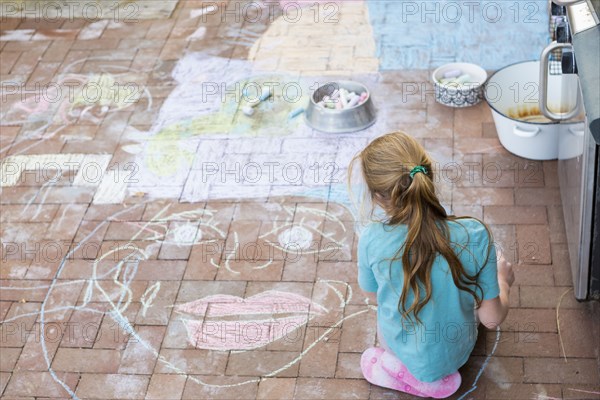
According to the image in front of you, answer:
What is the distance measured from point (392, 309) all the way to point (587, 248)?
826mm

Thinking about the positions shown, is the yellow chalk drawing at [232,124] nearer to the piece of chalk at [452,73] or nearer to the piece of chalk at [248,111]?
the piece of chalk at [248,111]

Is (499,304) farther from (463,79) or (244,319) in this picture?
(463,79)

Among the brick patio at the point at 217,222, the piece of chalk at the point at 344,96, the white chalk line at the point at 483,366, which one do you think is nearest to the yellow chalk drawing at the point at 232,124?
the brick patio at the point at 217,222

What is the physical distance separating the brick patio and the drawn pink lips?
2 centimetres

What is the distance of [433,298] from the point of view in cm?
268

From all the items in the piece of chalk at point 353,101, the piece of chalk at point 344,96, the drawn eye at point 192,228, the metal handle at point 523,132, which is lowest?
the drawn eye at point 192,228

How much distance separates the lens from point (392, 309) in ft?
9.00

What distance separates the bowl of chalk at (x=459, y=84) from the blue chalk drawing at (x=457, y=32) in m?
0.26

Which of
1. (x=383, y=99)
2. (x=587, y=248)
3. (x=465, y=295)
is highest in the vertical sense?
(x=465, y=295)

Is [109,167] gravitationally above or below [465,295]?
below

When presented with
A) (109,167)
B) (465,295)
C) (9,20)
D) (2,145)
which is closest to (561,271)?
(465,295)

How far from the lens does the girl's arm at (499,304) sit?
273 cm

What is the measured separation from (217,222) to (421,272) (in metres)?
1.48

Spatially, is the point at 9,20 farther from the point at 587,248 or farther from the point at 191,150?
the point at 587,248
